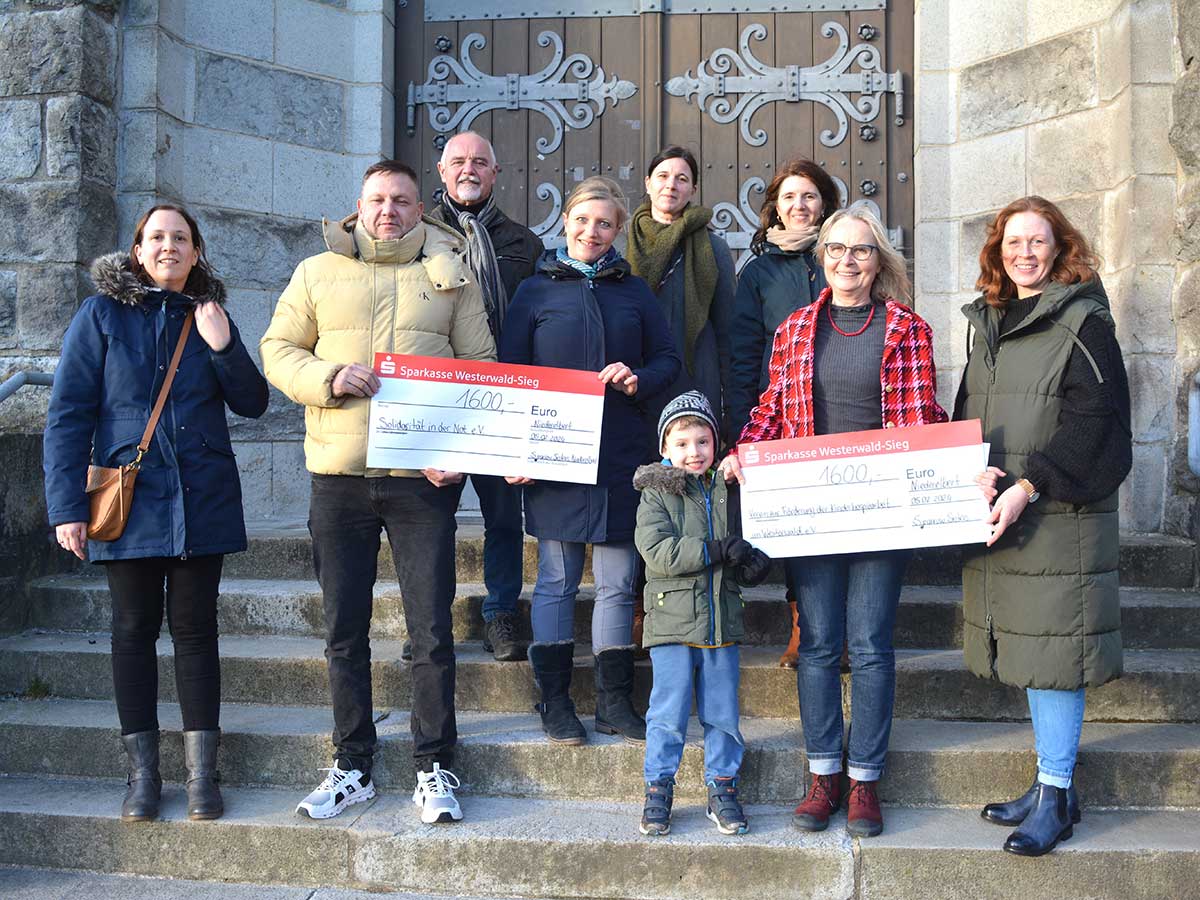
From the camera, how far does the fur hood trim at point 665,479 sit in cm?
300

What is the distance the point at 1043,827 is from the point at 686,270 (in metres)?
2.01

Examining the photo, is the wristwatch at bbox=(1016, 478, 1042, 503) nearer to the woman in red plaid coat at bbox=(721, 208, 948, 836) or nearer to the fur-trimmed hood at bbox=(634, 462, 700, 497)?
the woman in red plaid coat at bbox=(721, 208, 948, 836)

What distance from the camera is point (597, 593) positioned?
128 inches

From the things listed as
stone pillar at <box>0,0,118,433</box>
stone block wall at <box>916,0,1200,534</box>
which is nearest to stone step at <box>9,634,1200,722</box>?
stone block wall at <box>916,0,1200,534</box>

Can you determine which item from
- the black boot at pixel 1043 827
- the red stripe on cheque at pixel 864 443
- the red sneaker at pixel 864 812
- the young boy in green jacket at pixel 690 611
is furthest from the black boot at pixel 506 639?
the black boot at pixel 1043 827

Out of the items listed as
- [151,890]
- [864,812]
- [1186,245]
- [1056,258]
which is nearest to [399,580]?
[151,890]

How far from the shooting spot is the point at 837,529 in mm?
2951

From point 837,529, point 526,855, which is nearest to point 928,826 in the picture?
point 837,529

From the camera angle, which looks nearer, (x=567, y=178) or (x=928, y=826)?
(x=928, y=826)

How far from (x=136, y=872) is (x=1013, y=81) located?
4764mm

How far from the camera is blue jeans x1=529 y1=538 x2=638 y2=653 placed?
324cm

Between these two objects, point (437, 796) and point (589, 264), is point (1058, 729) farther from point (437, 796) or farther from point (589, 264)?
point (589, 264)

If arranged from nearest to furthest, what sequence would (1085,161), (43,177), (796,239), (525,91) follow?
(796,239) < (43,177) < (1085,161) < (525,91)

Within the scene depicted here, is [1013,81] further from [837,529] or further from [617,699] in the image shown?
[617,699]
